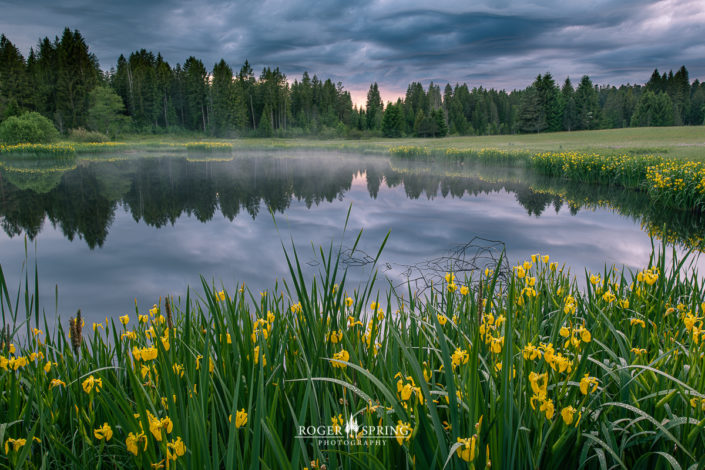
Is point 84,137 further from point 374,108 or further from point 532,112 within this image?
point 532,112

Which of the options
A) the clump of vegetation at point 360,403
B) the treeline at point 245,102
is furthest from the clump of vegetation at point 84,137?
the clump of vegetation at point 360,403

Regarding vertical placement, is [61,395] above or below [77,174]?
below

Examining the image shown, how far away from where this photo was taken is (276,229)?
212 inches

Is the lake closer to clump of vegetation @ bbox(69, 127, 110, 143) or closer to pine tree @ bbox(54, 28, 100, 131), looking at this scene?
clump of vegetation @ bbox(69, 127, 110, 143)

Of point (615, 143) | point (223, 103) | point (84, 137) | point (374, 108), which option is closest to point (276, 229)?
point (615, 143)

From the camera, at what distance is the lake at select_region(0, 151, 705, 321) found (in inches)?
250

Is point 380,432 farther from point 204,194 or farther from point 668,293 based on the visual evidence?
point 204,194

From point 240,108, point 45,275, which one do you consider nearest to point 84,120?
point 240,108

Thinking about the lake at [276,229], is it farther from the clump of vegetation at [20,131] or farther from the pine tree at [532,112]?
the pine tree at [532,112]

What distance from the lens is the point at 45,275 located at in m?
6.67

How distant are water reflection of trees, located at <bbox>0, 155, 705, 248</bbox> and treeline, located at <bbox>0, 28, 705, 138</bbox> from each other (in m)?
44.0

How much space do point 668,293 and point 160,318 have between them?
344 centimetres

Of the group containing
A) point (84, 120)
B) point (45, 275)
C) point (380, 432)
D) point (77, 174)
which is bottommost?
point (45, 275)

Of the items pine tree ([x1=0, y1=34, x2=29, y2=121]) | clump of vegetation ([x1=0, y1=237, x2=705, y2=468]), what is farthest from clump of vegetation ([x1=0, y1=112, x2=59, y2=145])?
clump of vegetation ([x1=0, y1=237, x2=705, y2=468])
